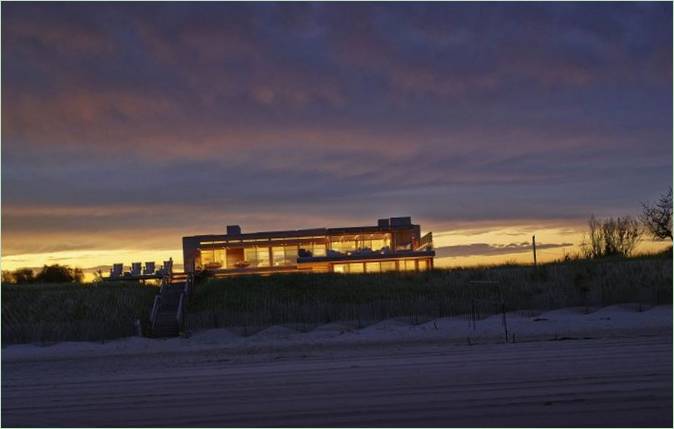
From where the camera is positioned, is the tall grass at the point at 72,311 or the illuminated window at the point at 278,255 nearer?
the tall grass at the point at 72,311

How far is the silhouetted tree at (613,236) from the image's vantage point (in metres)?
36.6

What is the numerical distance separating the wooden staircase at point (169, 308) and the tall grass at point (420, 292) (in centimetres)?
46

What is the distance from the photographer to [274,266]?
117 feet

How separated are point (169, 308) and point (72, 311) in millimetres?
2678

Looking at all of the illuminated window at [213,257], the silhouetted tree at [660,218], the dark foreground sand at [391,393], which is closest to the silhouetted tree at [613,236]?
the silhouetted tree at [660,218]

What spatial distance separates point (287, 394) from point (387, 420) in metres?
1.81

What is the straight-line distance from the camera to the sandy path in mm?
6594

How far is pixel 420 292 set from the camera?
24297 mm

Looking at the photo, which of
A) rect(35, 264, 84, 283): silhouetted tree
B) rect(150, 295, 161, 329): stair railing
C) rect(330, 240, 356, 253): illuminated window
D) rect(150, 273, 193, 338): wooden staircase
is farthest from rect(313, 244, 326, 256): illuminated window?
rect(150, 295, 161, 329): stair railing

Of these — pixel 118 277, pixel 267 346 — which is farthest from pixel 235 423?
pixel 118 277

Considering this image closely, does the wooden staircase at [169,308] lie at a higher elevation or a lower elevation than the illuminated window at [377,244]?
lower

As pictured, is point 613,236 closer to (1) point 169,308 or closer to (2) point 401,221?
(2) point 401,221

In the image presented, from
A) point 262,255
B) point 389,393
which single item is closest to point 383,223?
point 262,255

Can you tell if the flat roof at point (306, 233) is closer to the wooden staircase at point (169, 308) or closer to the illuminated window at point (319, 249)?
the illuminated window at point (319, 249)
